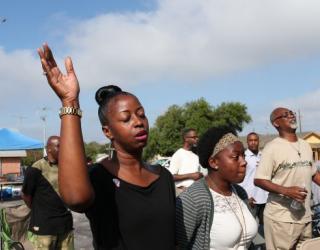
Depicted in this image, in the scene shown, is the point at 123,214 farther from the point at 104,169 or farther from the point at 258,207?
the point at 258,207

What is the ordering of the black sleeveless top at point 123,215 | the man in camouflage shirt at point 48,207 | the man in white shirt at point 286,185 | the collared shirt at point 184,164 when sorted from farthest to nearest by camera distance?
the collared shirt at point 184,164 → the man in camouflage shirt at point 48,207 → the man in white shirt at point 286,185 → the black sleeveless top at point 123,215

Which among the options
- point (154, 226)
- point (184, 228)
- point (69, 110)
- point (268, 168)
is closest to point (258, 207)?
point (268, 168)

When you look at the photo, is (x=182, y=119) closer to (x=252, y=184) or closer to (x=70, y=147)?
(x=252, y=184)

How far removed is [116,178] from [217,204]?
97 cm

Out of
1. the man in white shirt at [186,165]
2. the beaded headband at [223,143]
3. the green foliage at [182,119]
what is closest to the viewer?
the beaded headband at [223,143]

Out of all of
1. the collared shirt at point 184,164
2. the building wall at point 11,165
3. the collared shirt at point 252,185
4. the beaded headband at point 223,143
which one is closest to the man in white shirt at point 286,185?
the beaded headband at point 223,143

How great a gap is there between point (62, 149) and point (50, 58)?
0.39 meters

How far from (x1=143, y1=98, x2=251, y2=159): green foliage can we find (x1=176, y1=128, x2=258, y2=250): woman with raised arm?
49.2m

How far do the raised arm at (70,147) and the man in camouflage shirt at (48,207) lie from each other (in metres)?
3.59

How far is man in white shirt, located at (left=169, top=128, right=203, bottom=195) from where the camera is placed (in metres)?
6.96

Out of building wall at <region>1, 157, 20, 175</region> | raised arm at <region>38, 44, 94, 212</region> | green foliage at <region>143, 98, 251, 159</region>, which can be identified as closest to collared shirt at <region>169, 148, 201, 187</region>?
raised arm at <region>38, 44, 94, 212</region>

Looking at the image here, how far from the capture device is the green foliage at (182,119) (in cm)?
5304

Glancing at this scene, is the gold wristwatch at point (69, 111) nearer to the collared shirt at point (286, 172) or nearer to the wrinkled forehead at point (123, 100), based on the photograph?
the wrinkled forehead at point (123, 100)

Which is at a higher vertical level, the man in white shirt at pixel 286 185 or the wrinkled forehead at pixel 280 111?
the wrinkled forehead at pixel 280 111
